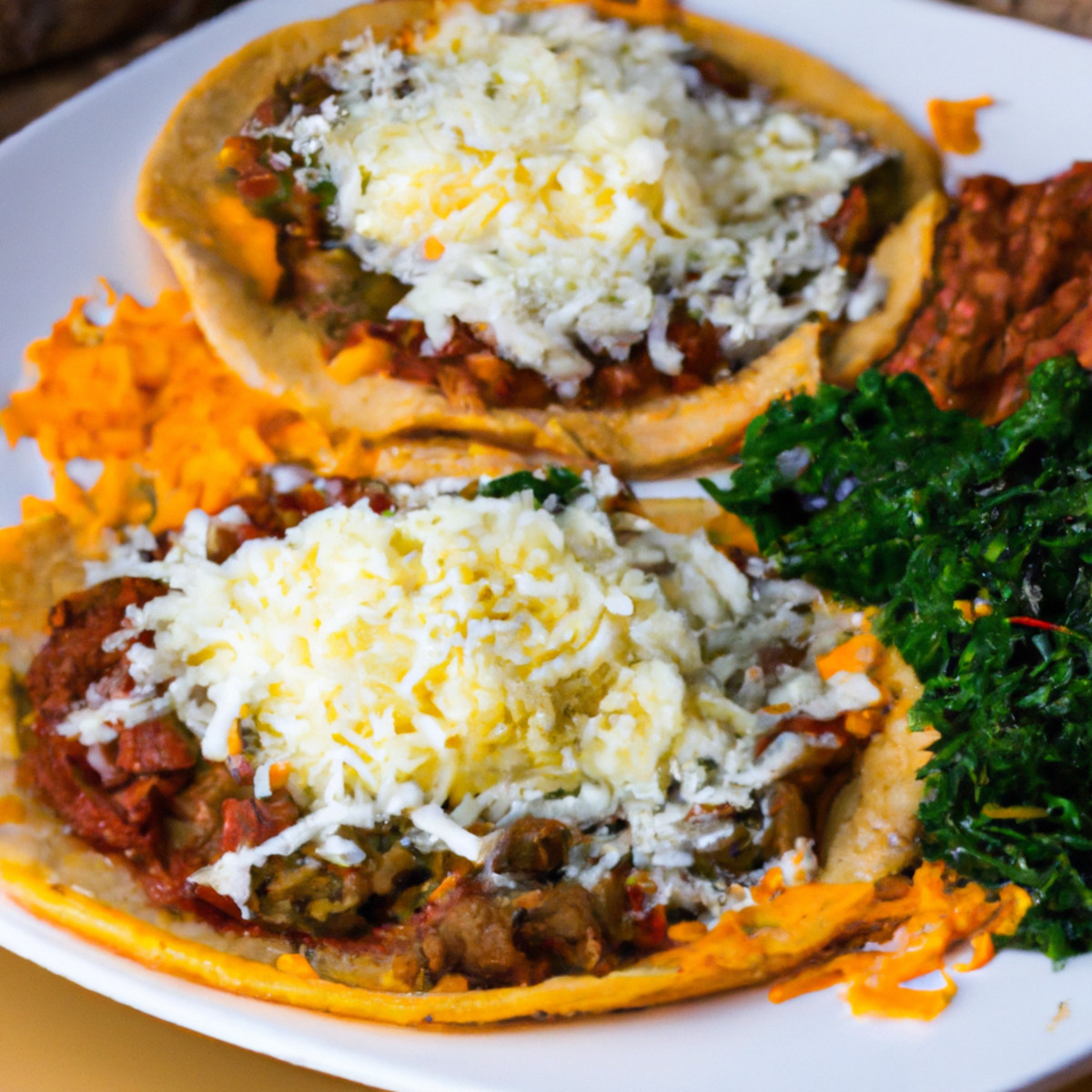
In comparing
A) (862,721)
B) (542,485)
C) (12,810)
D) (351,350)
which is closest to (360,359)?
(351,350)

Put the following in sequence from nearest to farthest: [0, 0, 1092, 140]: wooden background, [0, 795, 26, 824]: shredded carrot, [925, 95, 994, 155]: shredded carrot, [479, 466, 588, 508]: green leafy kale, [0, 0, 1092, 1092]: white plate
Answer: [0, 0, 1092, 1092]: white plate
[0, 795, 26, 824]: shredded carrot
[479, 466, 588, 508]: green leafy kale
[925, 95, 994, 155]: shredded carrot
[0, 0, 1092, 140]: wooden background

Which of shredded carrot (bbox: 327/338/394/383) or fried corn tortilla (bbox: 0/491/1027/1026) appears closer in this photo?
fried corn tortilla (bbox: 0/491/1027/1026)

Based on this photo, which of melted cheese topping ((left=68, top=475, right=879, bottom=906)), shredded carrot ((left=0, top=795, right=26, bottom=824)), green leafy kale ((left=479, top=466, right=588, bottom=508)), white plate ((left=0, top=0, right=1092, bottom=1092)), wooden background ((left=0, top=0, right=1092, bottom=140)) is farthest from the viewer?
wooden background ((left=0, top=0, right=1092, bottom=140))

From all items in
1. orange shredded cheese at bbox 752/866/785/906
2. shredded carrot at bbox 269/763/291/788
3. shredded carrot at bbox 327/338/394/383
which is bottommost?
orange shredded cheese at bbox 752/866/785/906

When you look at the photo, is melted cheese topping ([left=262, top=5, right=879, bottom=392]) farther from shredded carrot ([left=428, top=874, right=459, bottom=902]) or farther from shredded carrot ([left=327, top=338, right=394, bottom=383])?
shredded carrot ([left=428, top=874, right=459, bottom=902])

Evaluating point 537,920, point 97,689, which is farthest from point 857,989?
point 97,689

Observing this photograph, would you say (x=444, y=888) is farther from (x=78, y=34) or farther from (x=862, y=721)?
(x=78, y=34)

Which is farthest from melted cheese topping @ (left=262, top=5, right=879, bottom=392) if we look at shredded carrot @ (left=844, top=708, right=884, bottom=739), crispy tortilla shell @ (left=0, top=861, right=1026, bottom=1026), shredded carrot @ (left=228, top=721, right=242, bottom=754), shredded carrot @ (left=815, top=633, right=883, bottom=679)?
crispy tortilla shell @ (left=0, top=861, right=1026, bottom=1026)
